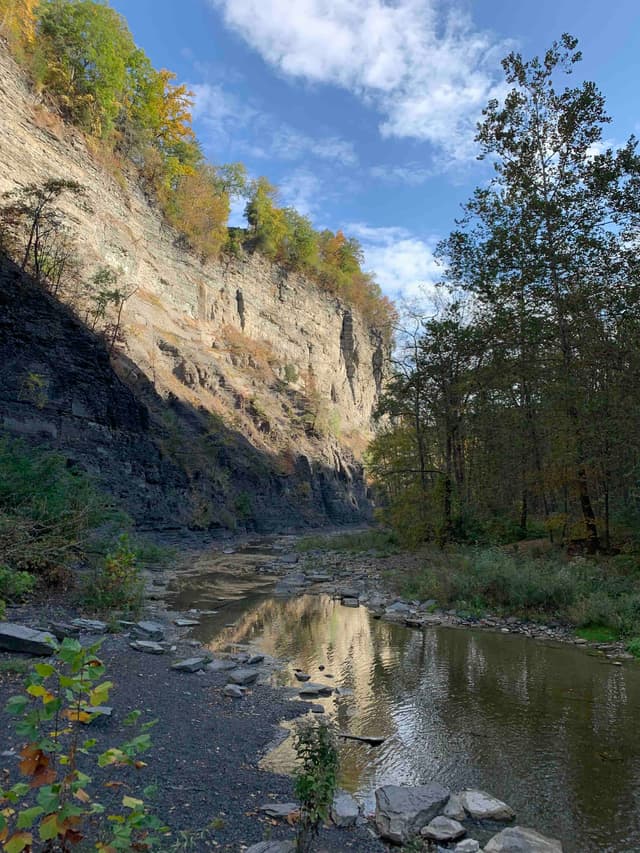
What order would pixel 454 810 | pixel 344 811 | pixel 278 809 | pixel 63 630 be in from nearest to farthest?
pixel 278 809 < pixel 344 811 < pixel 454 810 < pixel 63 630

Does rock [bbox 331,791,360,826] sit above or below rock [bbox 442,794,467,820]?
above

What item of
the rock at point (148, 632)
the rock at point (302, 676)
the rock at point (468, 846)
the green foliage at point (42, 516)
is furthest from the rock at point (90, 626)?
the rock at point (468, 846)

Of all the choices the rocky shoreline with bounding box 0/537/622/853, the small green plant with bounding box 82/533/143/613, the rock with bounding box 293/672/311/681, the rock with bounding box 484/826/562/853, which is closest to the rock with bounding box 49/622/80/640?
the rocky shoreline with bounding box 0/537/622/853

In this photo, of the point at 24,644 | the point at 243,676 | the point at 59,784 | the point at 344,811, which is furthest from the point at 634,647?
the point at 59,784

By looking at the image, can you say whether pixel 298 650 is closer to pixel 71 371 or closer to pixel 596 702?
pixel 596 702

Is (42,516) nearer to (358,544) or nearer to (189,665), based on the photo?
(189,665)

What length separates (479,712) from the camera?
6.05 meters

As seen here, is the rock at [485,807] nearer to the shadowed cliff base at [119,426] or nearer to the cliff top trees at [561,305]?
the cliff top trees at [561,305]

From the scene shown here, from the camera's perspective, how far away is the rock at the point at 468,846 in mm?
3385

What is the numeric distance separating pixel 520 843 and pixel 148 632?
20.3 feet

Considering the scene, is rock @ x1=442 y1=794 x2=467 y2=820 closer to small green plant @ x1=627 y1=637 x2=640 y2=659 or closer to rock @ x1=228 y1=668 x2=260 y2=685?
rock @ x1=228 y1=668 x2=260 y2=685

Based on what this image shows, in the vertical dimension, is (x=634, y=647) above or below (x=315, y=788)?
below

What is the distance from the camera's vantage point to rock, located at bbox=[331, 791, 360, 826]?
11.7 feet

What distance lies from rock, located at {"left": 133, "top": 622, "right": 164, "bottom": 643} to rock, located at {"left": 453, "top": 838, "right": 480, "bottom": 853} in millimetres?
5621
